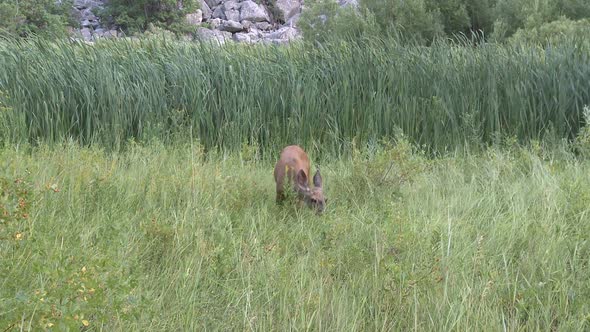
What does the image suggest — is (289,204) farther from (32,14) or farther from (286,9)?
(286,9)

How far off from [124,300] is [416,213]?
2440 millimetres

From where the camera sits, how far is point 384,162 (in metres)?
4.55

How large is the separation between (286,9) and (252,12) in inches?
177

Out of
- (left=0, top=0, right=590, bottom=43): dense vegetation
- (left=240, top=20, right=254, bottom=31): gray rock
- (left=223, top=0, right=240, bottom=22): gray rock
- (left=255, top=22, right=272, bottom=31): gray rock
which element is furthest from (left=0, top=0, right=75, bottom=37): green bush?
(left=0, top=0, right=590, bottom=43): dense vegetation

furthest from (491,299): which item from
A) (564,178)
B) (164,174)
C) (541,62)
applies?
(541,62)

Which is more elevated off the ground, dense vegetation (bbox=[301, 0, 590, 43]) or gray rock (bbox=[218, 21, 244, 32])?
dense vegetation (bbox=[301, 0, 590, 43])

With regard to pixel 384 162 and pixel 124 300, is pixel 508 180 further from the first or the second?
pixel 124 300

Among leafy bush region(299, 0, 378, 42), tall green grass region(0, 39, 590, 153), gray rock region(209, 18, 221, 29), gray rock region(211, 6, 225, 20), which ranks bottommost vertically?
gray rock region(209, 18, 221, 29)

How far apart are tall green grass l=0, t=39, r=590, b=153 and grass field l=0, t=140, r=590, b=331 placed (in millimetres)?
1500

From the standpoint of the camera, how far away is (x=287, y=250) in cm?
339

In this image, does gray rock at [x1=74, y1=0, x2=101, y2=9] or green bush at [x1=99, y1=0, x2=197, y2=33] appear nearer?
green bush at [x1=99, y1=0, x2=197, y2=33]

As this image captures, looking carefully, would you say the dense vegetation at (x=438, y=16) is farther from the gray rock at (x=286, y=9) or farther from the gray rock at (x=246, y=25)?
the gray rock at (x=286, y=9)

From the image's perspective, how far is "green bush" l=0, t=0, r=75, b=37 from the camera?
29547mm

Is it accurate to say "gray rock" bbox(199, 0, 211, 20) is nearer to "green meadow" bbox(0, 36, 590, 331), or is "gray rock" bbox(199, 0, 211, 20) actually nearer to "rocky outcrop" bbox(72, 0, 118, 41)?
"rocky outcrop" bbox(72, 0, 118, 41)
